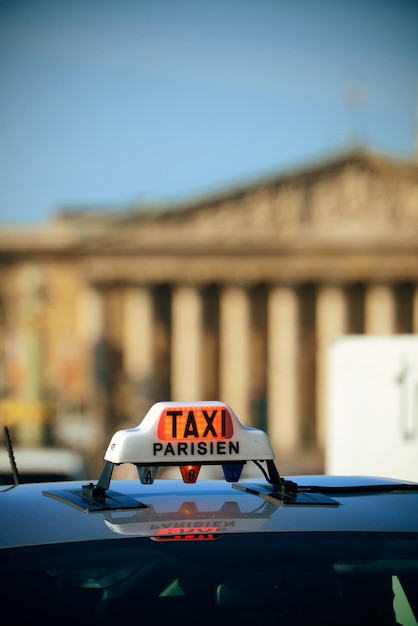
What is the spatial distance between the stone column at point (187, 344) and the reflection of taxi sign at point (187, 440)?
5673cm

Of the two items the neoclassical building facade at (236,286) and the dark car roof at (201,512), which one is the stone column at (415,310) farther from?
the dark car roof at (201,512)

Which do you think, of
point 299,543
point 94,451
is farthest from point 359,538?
point 94,451

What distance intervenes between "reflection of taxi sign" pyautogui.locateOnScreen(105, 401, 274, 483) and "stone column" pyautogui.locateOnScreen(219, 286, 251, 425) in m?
57.1

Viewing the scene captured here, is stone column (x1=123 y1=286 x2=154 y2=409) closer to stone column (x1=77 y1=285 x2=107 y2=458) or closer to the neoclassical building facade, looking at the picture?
the neoclassical building facade

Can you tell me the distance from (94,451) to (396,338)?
39917 millimetres

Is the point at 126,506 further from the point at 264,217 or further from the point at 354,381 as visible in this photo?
the point at 264,217

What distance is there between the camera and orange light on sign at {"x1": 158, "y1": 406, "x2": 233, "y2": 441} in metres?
3.37

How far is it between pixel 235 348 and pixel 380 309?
6.65 meters

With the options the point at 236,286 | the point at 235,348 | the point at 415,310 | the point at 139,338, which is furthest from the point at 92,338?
the point at 415,310

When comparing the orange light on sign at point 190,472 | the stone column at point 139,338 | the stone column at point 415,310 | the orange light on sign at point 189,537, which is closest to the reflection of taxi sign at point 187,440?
the orange light on sign at point 190,472

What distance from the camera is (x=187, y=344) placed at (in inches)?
2382

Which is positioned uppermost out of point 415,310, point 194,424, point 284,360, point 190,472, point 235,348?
point 415,310

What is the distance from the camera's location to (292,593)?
11.2 ft

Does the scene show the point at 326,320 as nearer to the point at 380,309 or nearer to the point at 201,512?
the point at 380,309
